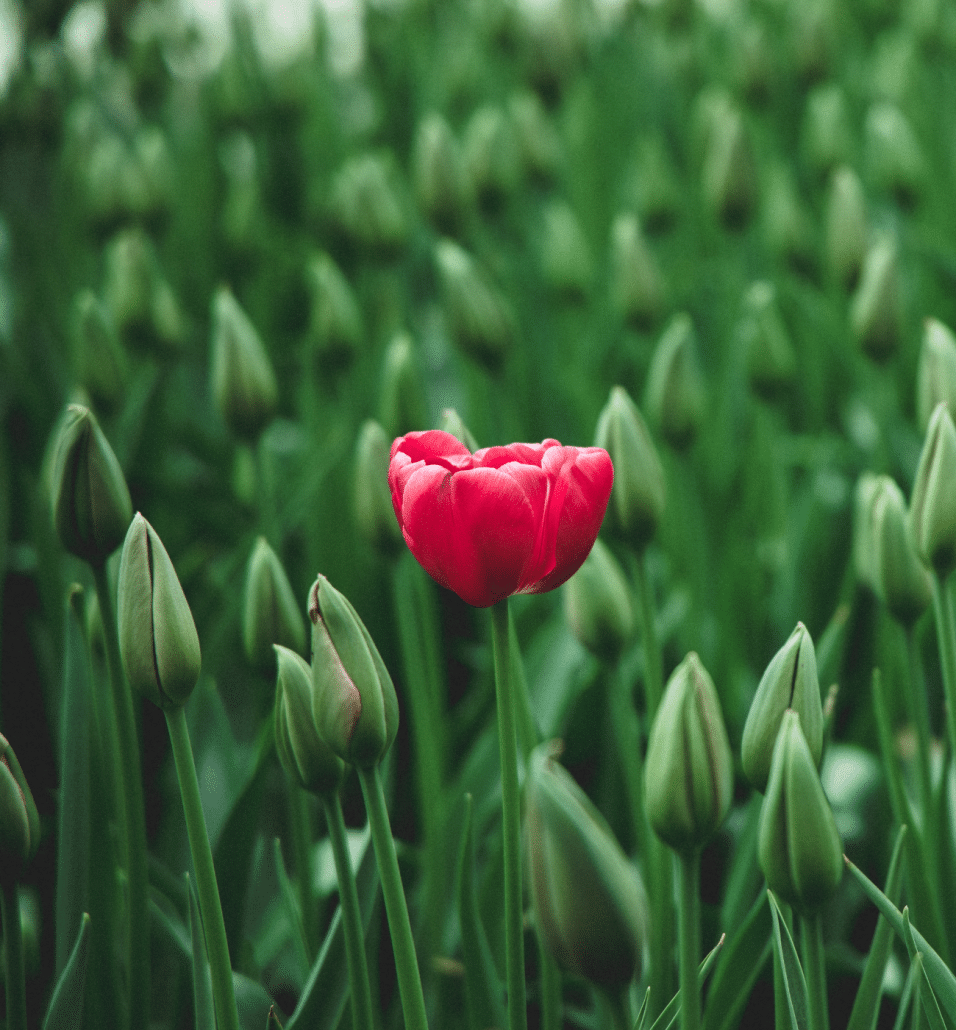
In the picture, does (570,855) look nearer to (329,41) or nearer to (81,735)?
(81,735)

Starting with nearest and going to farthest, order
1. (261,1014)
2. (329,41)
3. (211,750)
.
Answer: (261,1014), (211,750), (329,41)

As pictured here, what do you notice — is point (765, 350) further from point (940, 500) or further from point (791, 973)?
point (791, 973)

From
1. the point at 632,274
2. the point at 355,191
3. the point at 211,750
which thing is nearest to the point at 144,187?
the point at 355,191

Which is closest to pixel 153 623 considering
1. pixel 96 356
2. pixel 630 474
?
pixel 630 474

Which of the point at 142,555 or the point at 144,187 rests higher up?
the point at 144,187

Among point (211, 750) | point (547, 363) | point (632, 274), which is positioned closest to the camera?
point (211, 750)

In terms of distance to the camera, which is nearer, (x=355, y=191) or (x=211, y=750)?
(x=211, y=750)

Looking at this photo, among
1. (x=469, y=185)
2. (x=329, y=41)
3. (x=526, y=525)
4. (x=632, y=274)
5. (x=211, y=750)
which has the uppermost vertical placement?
(x=329, y=41)
